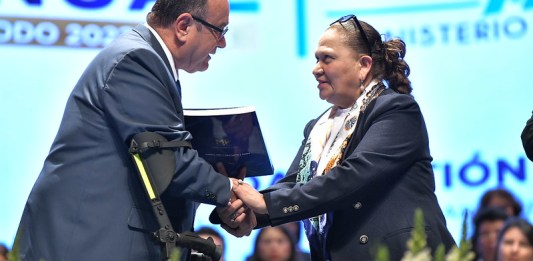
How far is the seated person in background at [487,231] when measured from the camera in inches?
221

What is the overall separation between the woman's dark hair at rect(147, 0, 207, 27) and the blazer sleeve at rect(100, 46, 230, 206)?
28 centimetres

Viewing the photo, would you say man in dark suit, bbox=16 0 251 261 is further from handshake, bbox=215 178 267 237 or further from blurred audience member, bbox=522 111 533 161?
blurred audience member, bbox=522 111 533 161

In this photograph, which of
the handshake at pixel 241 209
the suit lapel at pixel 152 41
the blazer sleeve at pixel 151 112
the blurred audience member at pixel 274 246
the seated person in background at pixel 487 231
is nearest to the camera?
the blazer sleeve at pixel 151 112

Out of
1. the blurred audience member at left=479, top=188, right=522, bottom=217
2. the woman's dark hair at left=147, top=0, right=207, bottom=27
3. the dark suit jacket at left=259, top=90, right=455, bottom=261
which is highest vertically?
the woman's dark hair at left=147, top=0, right=207, bottom=27

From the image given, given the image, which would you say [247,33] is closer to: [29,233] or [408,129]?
[408,129]

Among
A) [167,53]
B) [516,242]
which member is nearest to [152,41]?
[167,53]

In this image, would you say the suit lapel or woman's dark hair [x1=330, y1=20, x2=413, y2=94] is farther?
woman's dark hair [x1=330, y1=20, x2=413, y2=94]

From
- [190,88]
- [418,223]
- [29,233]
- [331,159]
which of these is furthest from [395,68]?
[190,88]

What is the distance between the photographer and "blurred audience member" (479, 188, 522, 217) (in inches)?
232

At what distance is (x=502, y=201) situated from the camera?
5.91 metres

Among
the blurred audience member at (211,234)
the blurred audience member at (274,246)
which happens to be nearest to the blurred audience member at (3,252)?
the blurred audience member at (211,234)

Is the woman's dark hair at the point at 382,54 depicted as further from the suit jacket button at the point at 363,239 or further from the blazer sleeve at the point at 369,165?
the suit jacket button at the point at 363,239

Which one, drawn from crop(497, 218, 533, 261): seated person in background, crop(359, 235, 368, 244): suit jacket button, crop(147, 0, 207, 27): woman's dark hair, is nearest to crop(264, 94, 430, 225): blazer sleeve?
crop(359, 235, 368, 244): suit jacket button

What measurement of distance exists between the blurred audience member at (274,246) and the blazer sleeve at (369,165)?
252cm
